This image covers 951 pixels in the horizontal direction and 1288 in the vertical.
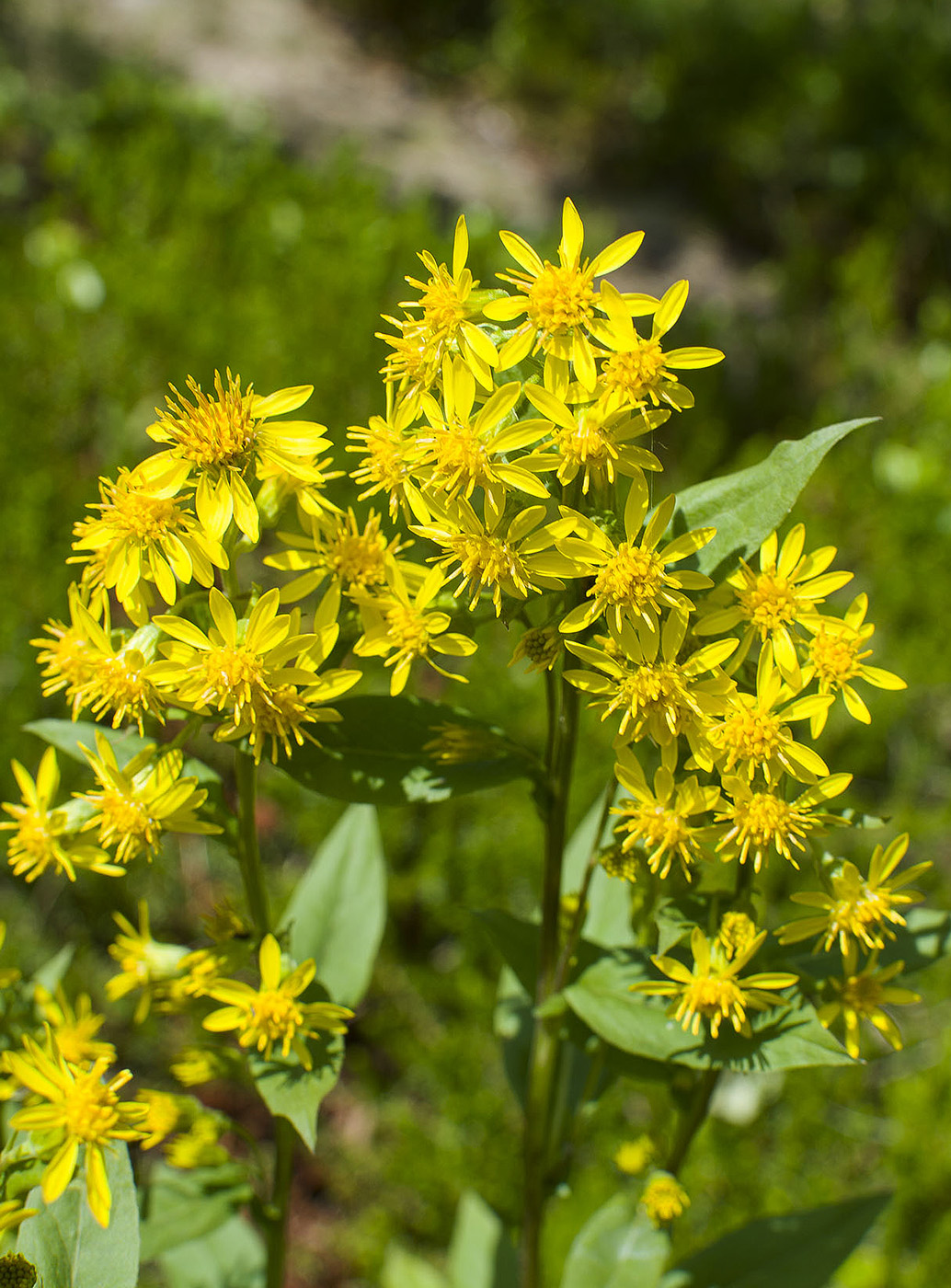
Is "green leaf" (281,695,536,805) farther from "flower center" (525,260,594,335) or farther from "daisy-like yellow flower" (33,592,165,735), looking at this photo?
"flower center" (525,260,594,335)

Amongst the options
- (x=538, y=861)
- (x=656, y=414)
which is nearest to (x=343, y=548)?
(x=656, y=414)

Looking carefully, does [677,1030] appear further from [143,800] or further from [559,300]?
[559,300]

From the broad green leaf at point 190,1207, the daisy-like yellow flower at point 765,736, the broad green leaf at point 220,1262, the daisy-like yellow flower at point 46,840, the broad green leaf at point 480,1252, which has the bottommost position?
the broad green leaf at point 480,1252

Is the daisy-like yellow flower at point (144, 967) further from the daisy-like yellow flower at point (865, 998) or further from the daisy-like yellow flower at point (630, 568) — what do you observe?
the daisy-like yellow flower at point (865, 998)

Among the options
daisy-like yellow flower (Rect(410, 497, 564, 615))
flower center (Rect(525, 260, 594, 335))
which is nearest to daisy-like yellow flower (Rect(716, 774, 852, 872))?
daisy-like yellow flower (Rect(410, 497, 564, 615))

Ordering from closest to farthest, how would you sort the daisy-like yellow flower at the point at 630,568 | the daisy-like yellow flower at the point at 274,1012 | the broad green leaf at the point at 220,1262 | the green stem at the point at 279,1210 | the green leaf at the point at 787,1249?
the daisy-like yellow flower at the point at 630,568
the daisy-like yellow flower at the point at 274,1012
the green stem at the point at 279,1210
the green leaf at the point at 787,1249
the broad green leaf at the point at 220,1262

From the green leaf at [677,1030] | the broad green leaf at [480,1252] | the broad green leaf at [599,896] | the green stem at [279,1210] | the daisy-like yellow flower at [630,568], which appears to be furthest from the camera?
the broad green leaf at [480,1252]

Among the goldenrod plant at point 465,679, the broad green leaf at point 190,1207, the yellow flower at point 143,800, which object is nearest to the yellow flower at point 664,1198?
the goldenrod plant at point 465,679

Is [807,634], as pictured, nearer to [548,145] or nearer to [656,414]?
[656,414]
